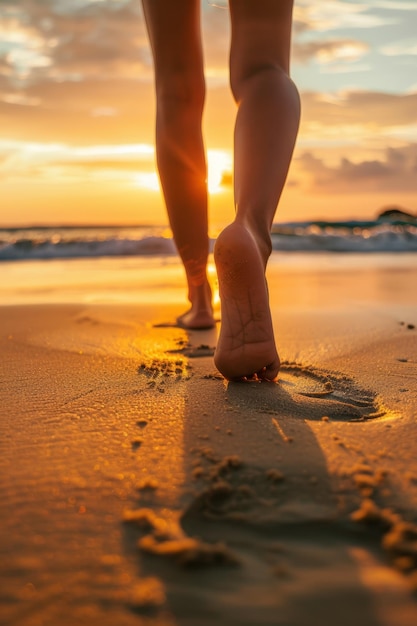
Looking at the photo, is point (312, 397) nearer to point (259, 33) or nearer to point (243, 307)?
point (243, 307)

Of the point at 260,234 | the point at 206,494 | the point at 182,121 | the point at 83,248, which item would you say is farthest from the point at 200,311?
the point at 83,248

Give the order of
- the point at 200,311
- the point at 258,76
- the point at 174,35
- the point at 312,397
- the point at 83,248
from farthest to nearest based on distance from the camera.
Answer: the point at 83,248 < the point at 200,311 < the point at 174,35 < the point at 258,76 < the point at 312,397

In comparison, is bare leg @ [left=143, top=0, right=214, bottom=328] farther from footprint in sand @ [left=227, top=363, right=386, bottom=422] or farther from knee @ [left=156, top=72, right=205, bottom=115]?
footprint in sand @ [left=227, top=363, right=386, bottom=422]

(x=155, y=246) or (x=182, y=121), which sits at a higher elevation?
(x=155, y=246)

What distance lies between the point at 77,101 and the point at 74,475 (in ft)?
36.5

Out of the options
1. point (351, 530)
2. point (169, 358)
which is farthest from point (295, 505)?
point (169, 358)

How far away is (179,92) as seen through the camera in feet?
5.87

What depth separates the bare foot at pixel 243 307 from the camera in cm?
119

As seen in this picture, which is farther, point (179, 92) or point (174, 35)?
point (179, 92)

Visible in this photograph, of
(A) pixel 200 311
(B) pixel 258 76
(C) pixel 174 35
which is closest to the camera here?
A: (B) pixel 258 76

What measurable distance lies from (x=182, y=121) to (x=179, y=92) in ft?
0.27

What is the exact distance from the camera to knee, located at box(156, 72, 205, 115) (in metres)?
1.78

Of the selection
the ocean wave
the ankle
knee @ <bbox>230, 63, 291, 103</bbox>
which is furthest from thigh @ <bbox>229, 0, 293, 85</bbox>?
the ocean wave

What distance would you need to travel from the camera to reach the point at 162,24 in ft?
5.47
